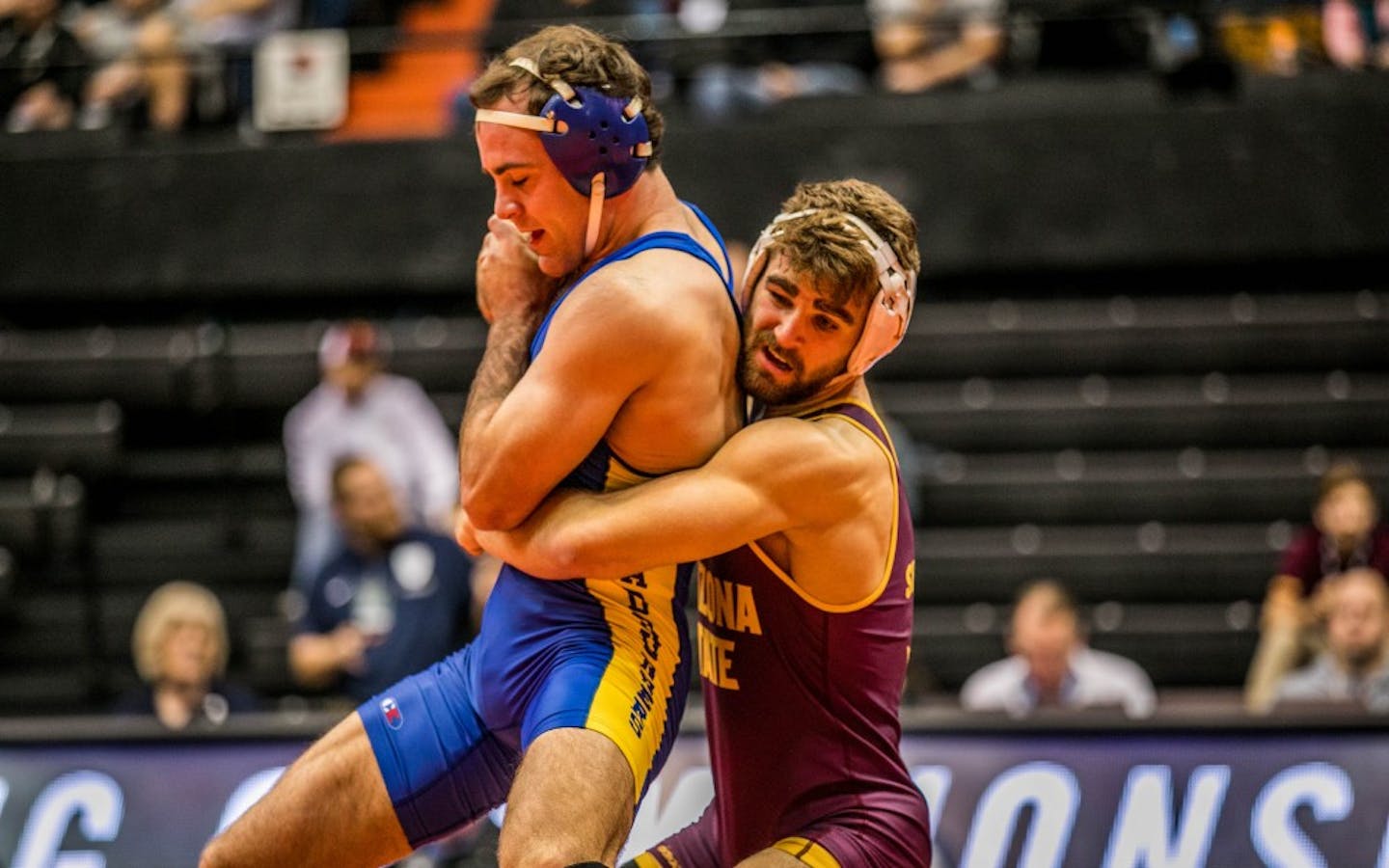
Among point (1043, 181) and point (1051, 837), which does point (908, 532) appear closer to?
point (1051, 837)

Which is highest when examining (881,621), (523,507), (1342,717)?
(523,507)

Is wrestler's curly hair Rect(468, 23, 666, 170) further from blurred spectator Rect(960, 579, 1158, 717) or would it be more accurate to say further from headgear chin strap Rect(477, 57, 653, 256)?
blurred spectator Rect(960, 579, 1158, 717)

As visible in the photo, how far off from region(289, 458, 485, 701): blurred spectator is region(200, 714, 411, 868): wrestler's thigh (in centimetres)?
341

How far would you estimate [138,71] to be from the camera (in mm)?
11031

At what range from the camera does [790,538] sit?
402 cm

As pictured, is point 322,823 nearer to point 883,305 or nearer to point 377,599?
point 883,305

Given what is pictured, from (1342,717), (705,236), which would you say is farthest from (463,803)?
(1342,717)

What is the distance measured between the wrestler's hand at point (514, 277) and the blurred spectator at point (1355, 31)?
7.05m

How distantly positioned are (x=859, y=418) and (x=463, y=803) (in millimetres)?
1159

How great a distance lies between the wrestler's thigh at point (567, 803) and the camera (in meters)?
3.68

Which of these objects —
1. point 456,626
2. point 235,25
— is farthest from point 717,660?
point 235,25

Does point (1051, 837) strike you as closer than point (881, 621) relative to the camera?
No

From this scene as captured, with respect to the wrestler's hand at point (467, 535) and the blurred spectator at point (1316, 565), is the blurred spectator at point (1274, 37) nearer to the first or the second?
the blurred spectator at point (1316, 565)

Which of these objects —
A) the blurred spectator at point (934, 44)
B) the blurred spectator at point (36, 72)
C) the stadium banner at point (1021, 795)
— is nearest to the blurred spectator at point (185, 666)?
the stadium banner at point (1021, 795)
